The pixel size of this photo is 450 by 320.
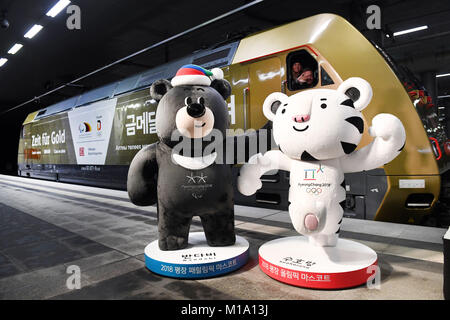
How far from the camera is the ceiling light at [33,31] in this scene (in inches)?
310

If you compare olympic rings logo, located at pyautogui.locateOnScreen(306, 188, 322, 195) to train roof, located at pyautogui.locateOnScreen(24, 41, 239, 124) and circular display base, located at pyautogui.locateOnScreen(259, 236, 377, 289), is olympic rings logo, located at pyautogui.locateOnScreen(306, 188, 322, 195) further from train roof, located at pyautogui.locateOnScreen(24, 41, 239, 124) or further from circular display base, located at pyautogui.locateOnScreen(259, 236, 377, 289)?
train roof, located at pyautogui.locateOnScreen(24, 41, 239, 124)

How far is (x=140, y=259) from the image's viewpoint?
222 centimetres

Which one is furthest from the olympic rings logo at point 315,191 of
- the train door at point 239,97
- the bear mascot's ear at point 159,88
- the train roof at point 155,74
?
the train roof at point 155,74

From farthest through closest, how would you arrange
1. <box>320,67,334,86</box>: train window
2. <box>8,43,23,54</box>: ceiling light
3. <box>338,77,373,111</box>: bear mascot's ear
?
<box>8,43,23,54</box>: ceiling light < <box>320,67,334,86</box>: train window < <box>338,77,373,111</box>: bear mascot's ear

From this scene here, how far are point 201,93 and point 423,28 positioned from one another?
10.2 metres

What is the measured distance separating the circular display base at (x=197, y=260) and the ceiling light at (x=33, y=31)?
27.0 ft

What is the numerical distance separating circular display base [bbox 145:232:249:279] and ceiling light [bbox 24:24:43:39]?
8.23m

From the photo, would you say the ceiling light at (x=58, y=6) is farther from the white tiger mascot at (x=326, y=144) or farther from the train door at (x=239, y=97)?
the white tiger mascot at (x=326, y=144)

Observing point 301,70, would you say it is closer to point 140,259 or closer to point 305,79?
point 305,79

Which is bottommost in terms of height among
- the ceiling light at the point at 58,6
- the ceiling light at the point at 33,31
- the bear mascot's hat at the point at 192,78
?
the bear mascot's hat at the point at 192,78

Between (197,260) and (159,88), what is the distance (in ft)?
4.02

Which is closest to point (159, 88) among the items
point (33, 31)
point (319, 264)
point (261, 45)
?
point (319, 264)

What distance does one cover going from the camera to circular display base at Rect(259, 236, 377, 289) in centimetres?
166

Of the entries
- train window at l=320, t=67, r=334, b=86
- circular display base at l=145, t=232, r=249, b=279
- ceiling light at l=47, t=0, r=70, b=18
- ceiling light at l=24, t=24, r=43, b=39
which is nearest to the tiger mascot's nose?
circular display base at l=145, t=232, r=249, b=279
